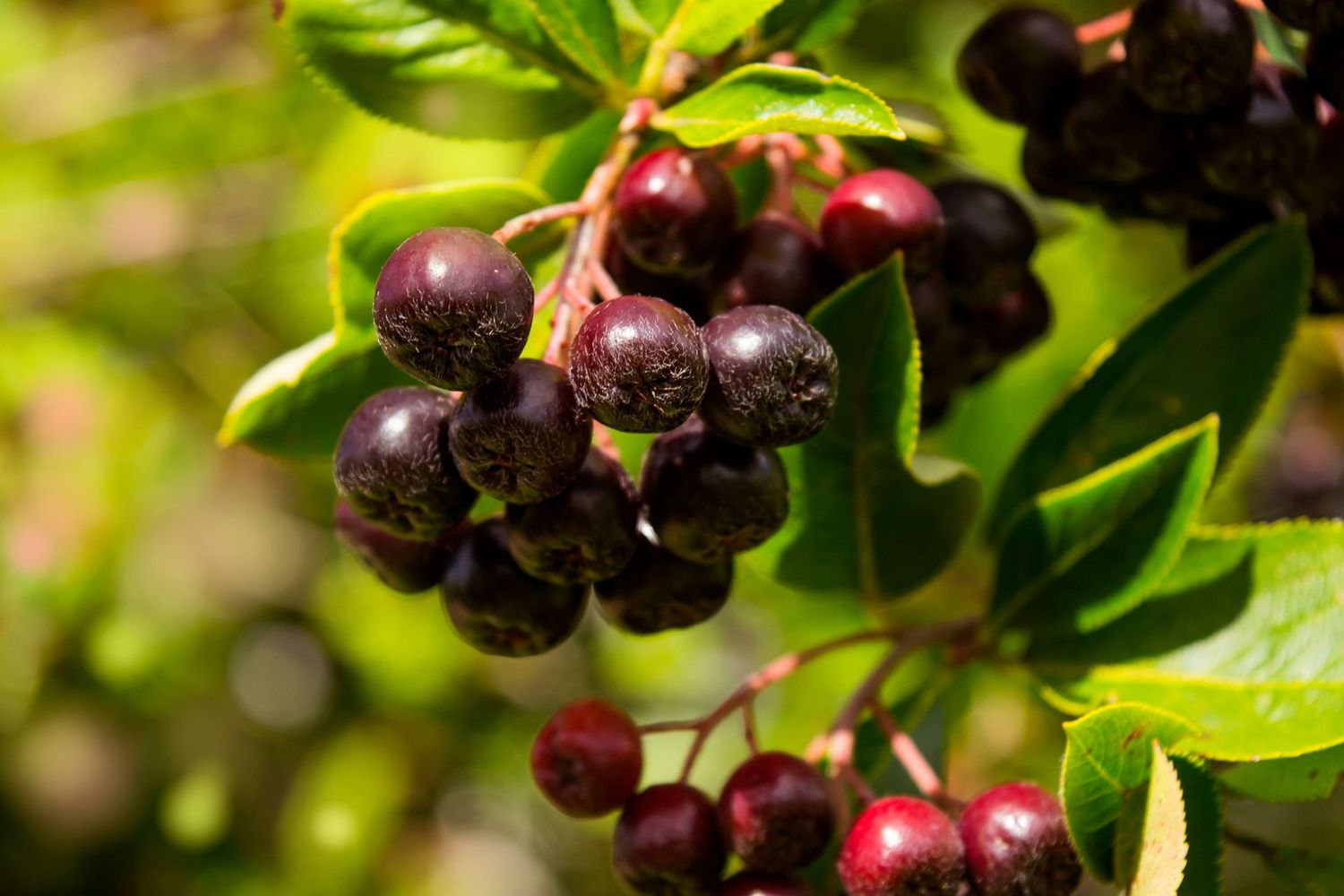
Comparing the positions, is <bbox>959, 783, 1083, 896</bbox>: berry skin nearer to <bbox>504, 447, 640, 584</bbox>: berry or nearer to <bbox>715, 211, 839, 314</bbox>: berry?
<bbox>504, 447, 640, 584</bbox>: berry

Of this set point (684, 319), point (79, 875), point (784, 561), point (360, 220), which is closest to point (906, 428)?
point (784, 561)

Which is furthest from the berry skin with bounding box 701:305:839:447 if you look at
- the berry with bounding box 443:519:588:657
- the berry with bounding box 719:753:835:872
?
the berry with bounding box 719:753:835:872

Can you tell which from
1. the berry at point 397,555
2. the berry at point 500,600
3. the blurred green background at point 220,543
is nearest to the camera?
the berry at point 500,600

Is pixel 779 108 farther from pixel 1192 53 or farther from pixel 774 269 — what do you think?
pixel 1192 53

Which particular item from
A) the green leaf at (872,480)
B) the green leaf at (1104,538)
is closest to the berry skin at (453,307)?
Result: the green leaf at (872,480)

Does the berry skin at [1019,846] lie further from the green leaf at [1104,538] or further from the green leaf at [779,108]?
the green leaf at [779,108]

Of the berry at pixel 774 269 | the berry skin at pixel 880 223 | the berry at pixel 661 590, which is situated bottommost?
the berry at pixel 661 590

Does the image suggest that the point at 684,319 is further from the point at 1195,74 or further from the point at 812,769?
the point at 1195,74
